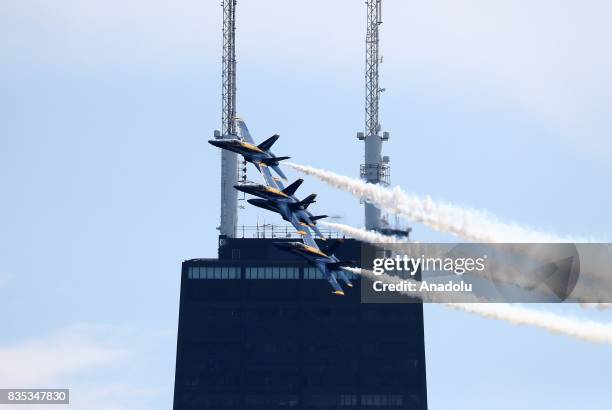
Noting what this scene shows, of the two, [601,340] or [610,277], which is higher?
[610,277]

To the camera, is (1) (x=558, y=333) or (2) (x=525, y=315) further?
(2) (x=525, y=315)

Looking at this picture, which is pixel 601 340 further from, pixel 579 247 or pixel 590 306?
pixel 579 247

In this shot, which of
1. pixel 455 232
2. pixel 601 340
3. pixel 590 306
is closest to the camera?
pixel 601 340

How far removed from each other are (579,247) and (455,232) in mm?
15936

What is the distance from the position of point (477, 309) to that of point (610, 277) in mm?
17308

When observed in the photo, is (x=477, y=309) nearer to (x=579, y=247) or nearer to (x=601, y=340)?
(x=579, y=247)

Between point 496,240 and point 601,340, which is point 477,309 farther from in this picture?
point 601,340

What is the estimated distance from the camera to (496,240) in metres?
188

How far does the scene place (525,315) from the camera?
18975 cm

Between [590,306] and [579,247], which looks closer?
[590,306]

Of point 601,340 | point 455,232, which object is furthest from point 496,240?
point 601,340

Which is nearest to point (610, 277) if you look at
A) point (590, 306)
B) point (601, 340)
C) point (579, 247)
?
point (579, 247)

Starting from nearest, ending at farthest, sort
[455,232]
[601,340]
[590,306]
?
[601,340] → [590,306] → [455,232]

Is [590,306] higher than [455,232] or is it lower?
lower
